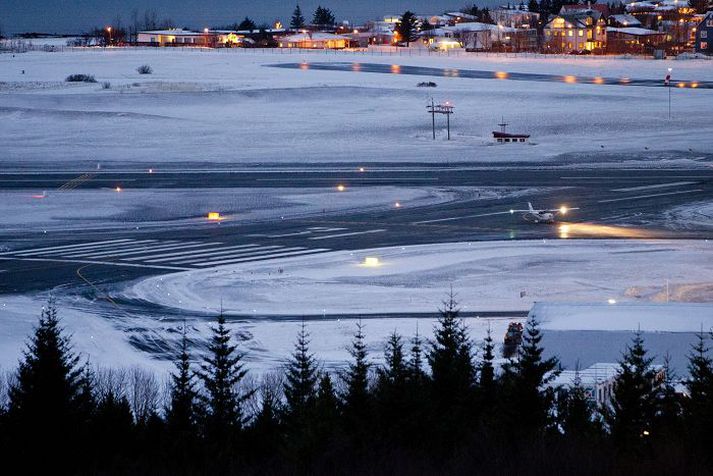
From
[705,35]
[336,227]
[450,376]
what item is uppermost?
[705,35]

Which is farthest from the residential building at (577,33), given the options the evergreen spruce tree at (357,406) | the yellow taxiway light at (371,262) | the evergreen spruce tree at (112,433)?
the evergreen spruce tree at (112,433)

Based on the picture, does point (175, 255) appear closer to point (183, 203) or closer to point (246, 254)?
point (246, 254)

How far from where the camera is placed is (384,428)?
1275 centimetres

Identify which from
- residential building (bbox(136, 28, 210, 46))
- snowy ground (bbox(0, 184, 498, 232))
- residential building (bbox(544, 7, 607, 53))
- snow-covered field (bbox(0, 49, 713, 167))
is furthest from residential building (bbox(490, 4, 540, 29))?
snowy ground (bbox(0, 184, 498, 232))

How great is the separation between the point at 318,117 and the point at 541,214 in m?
32.9

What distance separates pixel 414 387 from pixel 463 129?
47.1m

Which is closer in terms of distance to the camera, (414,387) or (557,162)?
(414,387)

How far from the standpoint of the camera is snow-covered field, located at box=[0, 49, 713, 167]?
5141 cm

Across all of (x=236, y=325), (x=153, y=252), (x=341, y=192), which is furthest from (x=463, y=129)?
(x=236, y=325)

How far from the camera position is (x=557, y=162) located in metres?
47.3

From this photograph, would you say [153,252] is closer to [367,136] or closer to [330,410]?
[330,410]

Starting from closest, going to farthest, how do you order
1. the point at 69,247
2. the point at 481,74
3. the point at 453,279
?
the point at 453,279
the point at 69,247
the point at 481,74

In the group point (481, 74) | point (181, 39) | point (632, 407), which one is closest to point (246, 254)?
Result: point (632, 407)

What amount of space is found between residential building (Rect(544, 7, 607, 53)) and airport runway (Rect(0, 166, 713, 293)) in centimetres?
8192
